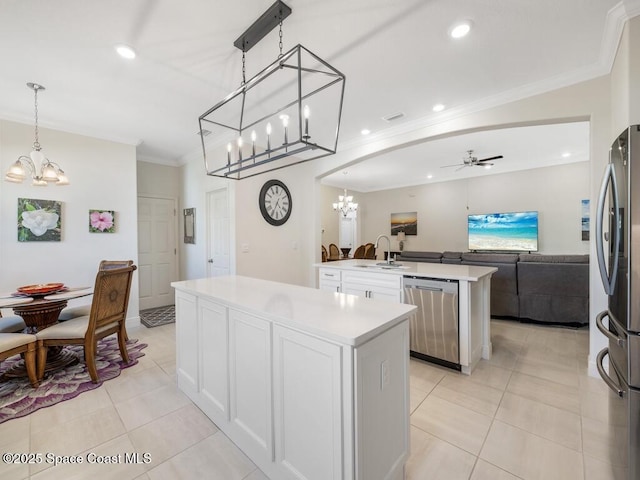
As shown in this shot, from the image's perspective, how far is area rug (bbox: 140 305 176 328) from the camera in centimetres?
421

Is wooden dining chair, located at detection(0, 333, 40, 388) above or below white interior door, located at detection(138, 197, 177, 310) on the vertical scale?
below

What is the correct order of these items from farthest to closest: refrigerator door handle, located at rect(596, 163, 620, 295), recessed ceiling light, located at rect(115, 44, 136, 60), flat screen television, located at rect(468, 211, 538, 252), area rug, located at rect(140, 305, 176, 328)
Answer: flat screen television, located at rect(468, 211, 538, 252), area rug, located at rect(140, 305, 176, 328), recessed ceiling light, located at rect(115, 44, 136, 60), refrigerator door handle, located at rect(596, 163, 620, 295)

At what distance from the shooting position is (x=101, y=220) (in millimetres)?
3775

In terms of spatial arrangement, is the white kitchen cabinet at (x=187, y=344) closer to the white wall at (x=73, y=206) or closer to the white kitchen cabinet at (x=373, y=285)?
the white kitchen cabinet at (x=373, y=285)

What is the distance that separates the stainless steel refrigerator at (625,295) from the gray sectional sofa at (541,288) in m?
2.62

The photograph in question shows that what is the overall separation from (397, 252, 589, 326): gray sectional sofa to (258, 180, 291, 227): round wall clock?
3.08 m

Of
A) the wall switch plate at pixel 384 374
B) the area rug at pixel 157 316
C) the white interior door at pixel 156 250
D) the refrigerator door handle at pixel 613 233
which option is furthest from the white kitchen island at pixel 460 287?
the white interior door at pixel 156 250

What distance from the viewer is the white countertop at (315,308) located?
3.94 ft

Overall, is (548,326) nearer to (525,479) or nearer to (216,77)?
(525,479)

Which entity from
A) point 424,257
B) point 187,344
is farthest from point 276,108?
point 424,257

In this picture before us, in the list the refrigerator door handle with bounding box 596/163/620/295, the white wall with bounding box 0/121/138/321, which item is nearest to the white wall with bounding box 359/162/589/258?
the refrigerator door handle with bounding box 596/163/620/295

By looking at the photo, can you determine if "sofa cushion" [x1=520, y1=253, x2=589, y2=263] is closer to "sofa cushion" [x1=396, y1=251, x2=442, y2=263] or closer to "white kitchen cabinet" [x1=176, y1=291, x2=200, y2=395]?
"sofa cushion" [x1=396, y1=251, x2=442, y2=263]

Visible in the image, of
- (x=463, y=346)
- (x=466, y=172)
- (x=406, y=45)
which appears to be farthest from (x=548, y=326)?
(x=466, y=172)

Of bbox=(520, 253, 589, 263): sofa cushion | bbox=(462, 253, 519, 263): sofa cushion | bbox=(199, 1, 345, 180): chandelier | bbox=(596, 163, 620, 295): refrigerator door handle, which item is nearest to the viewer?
bbox=(596, 163, 620, 295): refrigerator door handle
